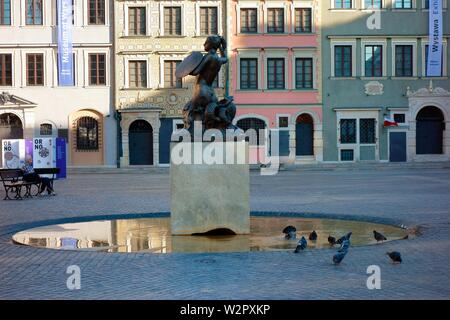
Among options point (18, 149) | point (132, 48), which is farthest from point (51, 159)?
point (132, 48)

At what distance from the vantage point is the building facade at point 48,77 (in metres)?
43.8

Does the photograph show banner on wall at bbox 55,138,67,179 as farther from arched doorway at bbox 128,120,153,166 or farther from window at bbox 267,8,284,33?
window at bbox 267,8,284,33

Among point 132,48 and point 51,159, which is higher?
point 132,48

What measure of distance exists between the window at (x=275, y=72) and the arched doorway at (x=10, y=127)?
1552cm

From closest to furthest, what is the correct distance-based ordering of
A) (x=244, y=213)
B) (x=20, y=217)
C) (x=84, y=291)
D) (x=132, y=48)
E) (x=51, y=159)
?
(x=84, y=291), (x=244, y=213), (x=20, y=217), (x=51, y=159), (x=132, y=48)

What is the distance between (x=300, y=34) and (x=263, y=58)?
273 centimetres

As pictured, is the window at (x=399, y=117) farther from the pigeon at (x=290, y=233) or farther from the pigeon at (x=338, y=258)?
the pigeon at (x=338, y=258)

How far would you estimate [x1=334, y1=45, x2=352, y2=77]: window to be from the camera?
44938mm

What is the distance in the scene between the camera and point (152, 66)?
44469 millimetres

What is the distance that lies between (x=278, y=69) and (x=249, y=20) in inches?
139

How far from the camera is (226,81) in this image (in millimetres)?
44906

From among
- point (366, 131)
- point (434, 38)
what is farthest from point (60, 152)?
point (434, 38)

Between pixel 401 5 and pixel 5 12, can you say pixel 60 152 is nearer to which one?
pixel 5 12
